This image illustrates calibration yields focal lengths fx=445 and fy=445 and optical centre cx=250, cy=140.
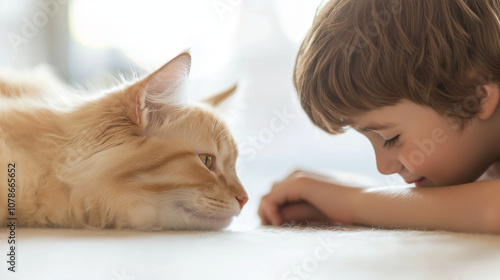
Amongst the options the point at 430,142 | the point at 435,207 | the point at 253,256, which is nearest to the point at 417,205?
the point at 435,207

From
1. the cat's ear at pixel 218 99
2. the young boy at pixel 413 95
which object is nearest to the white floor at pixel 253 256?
the young boy at pixel 413 95

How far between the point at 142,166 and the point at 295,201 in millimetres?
529

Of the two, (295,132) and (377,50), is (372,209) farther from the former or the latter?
(295,132)

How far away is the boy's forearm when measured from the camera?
0.92 m

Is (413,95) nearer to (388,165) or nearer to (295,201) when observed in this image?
(388,165)

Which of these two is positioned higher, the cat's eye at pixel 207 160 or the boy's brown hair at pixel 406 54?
the boy's brown hair at pixel 406 54

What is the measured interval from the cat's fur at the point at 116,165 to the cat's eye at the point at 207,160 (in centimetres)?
2

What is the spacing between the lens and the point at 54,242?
2.69 ft

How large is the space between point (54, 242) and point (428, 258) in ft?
2.15

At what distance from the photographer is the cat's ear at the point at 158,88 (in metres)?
1.01

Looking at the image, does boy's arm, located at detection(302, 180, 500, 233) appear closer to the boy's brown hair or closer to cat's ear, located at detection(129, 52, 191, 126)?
the boy's brown hair

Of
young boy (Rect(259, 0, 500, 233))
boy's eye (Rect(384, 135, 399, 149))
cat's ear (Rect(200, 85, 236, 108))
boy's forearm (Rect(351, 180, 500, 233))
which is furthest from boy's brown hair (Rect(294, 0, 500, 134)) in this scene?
cat's ear (Rect(200, 85, 236, 108))

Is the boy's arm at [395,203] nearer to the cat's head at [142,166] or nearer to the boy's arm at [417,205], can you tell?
the boy's arm at [417,205]

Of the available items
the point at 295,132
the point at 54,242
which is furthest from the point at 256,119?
the point at 54,242
